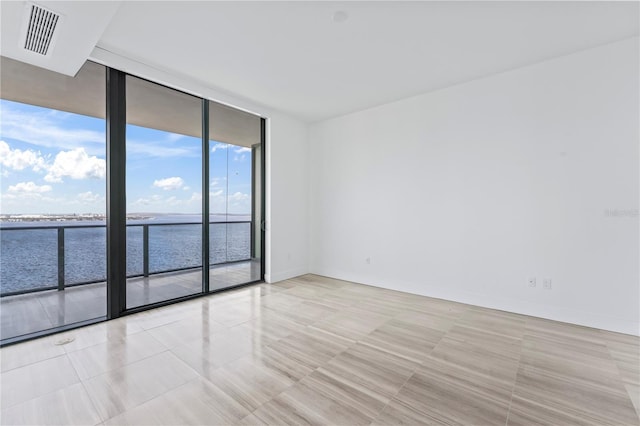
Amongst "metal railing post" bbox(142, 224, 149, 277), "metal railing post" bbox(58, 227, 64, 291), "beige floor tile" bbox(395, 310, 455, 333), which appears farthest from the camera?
"metal railing post" bbox(142, 224, 149, 277)

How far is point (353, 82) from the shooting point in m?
3.67

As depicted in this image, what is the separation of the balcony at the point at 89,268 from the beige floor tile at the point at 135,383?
1467 mm

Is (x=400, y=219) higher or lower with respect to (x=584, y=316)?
higher

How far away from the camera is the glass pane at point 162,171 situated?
3504mm

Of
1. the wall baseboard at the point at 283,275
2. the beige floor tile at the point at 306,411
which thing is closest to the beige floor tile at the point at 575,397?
the beige floor tile at the point at 306,411

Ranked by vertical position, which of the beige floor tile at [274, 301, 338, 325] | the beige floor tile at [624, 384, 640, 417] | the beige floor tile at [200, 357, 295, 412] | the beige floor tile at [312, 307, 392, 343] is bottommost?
the beige floor tile at [312, 307, 392, 343]

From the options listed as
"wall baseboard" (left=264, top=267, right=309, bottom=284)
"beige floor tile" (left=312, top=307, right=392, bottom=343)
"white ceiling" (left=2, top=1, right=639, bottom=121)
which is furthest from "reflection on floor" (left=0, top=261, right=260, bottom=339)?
"white ceiling" (left=2, top=1, right=639, bottom=121)

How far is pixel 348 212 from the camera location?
16.4 ft

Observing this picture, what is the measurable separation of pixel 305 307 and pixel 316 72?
2951 millimetres

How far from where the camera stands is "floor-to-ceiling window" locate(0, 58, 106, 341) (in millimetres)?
2771

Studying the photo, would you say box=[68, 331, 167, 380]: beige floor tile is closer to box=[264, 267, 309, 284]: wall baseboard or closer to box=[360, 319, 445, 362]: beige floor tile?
box=[360, 319, 445, 362]: beige floor tile

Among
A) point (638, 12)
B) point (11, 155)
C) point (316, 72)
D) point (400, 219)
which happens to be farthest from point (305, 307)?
point (638, 12)

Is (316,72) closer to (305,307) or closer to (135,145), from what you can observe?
(135,145)

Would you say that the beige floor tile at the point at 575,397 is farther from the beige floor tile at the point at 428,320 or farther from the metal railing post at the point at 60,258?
the metal railing post at the point at 60,258
